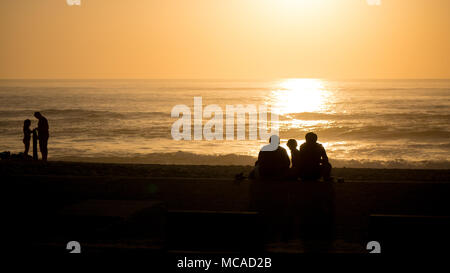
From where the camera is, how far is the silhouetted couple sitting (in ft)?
26.2

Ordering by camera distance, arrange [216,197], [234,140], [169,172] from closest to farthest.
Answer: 1. [216,197]
2. [169,172]
3. [234,140]

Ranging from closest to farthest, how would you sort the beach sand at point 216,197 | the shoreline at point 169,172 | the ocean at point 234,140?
the beach sand at point 216,197, the shoreline at point 169,172, the ocean at point 234,140

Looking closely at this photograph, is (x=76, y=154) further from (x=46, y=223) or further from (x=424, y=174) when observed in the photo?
(x=46, y=223)

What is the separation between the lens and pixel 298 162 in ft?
26.6

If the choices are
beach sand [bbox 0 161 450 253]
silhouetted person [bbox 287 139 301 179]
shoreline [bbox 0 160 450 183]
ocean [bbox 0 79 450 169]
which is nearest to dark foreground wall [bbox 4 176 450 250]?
beach sand [bbox 0 161 450 253]

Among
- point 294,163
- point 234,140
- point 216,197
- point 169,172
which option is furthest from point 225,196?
point 234,140

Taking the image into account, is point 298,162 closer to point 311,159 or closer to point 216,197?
point 311,159

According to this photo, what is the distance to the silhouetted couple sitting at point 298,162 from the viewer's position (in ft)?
26.2

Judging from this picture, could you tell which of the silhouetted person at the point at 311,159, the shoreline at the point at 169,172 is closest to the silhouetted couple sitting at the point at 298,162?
the silhouetted person at the point at 311,159

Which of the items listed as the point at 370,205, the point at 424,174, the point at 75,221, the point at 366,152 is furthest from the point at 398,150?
the point at 75,221

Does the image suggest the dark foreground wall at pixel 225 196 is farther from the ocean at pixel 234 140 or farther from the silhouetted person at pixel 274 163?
the ocean at pixel 234 140

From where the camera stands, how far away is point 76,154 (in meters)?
25.9

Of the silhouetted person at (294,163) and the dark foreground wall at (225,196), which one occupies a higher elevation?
the silhouetted person at (294,163)

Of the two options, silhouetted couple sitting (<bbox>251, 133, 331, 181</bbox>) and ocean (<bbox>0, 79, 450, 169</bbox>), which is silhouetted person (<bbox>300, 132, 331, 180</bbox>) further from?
ocean (<bbox>0, 79, 450, 169</bbox>)
